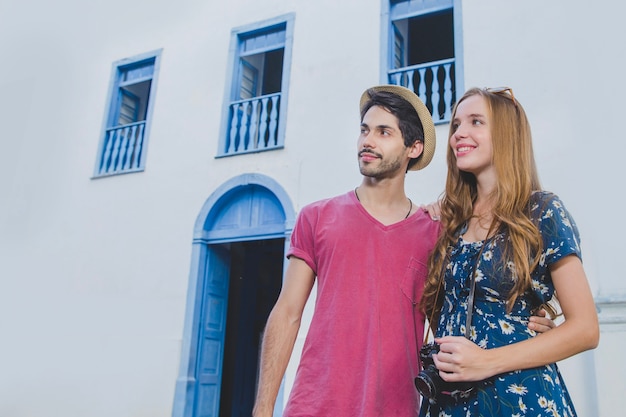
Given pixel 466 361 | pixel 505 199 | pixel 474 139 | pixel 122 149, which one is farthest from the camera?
pixel 122 149

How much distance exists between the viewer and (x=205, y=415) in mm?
6867

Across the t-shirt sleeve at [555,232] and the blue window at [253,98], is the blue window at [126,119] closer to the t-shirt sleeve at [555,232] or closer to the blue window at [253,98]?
the blue window at [253,98]

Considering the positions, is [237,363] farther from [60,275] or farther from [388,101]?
[388,101]

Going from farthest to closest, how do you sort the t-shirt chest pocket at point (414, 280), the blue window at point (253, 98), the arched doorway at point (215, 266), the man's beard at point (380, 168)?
the blue window at point (253, 98) → the arched doorway at point (215, 266) → the man's beard at point (380, 168) → the t-shirt chest pocket at point (414, 280)

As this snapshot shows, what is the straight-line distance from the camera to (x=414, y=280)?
197cm

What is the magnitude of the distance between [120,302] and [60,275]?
1387 millimetres

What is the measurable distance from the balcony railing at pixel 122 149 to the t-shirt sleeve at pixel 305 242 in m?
6.46

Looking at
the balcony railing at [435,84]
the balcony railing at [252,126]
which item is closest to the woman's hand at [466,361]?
the balcony railing at [435,84]

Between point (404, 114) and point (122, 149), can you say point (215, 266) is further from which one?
point (404, 114)

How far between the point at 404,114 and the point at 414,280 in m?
0.75

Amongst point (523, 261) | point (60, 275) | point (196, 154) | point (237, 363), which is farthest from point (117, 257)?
point (523, 261)

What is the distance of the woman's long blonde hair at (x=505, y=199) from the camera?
1586 millimetres

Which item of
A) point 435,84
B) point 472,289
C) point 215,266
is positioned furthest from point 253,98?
point 472,289

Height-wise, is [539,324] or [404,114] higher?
[404,114]
